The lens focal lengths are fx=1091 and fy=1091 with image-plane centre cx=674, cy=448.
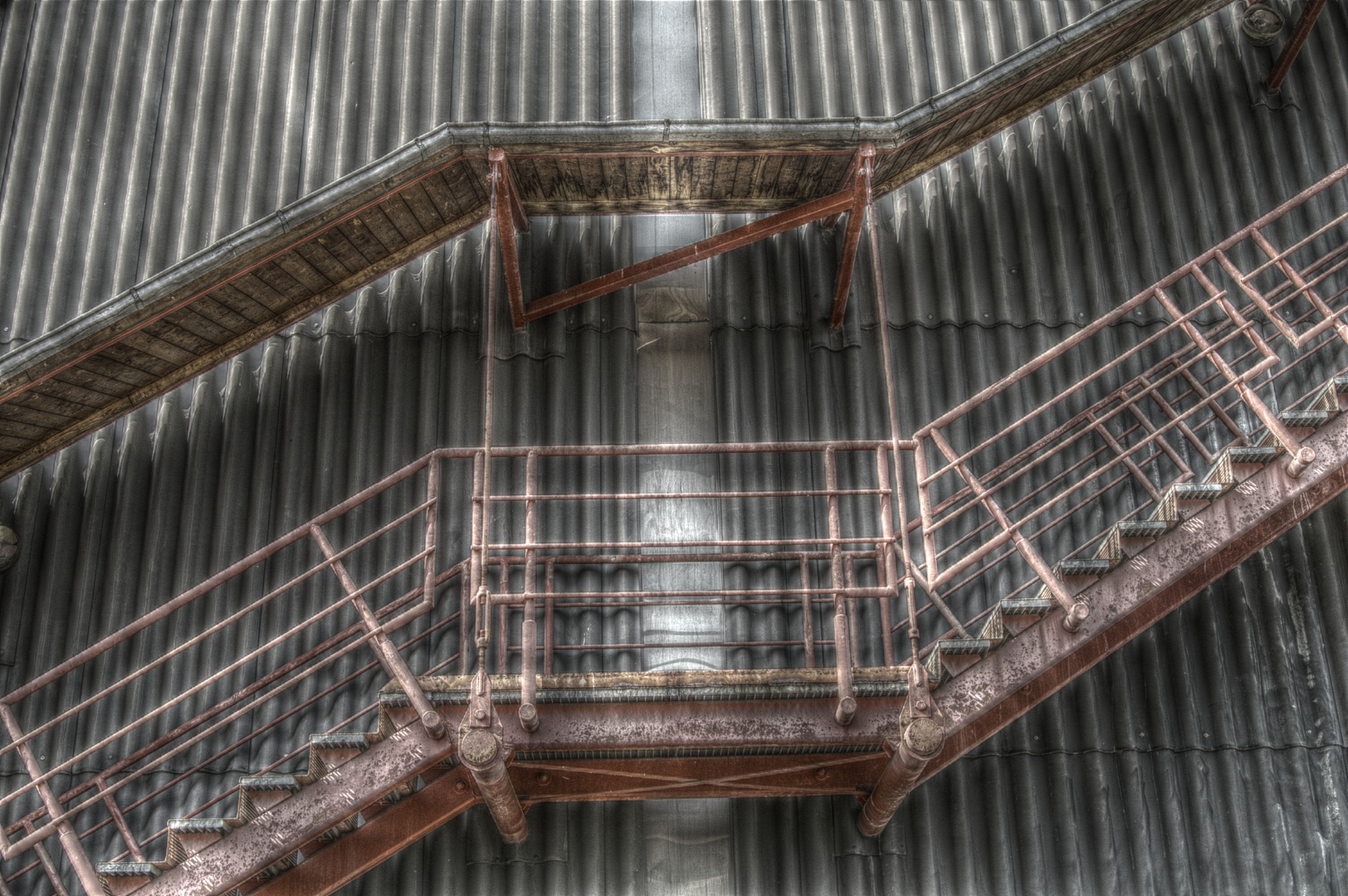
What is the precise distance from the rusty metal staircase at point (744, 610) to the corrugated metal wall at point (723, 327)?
0.63 metres

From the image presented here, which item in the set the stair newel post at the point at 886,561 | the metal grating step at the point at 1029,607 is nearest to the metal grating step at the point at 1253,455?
the metal grating step at the point at 1029,607

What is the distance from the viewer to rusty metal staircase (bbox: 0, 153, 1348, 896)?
7320 millimetres

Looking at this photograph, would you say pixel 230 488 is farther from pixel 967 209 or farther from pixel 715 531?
pixel 967 209

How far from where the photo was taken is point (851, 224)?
9.68 meters

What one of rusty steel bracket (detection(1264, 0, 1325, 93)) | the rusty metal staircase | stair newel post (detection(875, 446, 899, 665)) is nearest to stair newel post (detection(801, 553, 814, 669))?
the rusty metal staircase

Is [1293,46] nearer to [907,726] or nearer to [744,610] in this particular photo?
[744,610]

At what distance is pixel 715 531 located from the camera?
383 inches

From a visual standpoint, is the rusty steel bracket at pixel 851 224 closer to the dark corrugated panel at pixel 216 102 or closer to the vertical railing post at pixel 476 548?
the dark corrugated panel at pixel 216 102

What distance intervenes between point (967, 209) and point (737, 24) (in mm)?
3126

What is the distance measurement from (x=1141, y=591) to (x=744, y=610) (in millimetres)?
3275

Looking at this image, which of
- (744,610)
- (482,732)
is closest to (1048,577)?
(744,610)

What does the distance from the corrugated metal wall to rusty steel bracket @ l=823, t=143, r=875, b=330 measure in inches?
11.6

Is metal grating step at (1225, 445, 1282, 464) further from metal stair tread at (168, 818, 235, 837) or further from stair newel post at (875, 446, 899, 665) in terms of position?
metal stair tread at (168, 818, 235, 837)

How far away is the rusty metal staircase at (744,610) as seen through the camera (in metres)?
7.32
